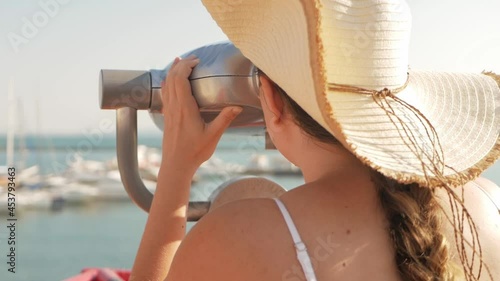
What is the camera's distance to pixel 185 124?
51.7 inches

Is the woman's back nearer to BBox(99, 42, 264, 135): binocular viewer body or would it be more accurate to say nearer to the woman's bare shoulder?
the woman's bare shoulder

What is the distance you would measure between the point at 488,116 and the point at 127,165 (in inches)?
26.3

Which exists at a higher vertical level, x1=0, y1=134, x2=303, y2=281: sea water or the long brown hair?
the long brown hair

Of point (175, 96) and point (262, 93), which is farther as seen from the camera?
point (175, 96)

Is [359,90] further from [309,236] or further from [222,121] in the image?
[222,121]

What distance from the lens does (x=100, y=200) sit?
19.5 meters

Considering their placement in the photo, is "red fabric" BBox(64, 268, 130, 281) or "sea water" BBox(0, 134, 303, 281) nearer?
"red fabric" BBox(64, 268, 130, 281)

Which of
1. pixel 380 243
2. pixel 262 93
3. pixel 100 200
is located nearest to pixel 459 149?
pixel 380 243

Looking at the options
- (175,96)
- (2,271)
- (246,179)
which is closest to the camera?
(175,96)

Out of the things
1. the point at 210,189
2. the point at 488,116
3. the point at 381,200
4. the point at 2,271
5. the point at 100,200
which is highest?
the point at 488,116

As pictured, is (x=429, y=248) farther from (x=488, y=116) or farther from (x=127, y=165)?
(x=127, y=165)

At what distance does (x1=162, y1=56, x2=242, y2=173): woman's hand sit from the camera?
1.28 meters

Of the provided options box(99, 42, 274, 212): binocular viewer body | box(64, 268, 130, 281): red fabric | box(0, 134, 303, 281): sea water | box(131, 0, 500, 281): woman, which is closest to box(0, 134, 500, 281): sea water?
box(0, 134, 303, 281): sea water

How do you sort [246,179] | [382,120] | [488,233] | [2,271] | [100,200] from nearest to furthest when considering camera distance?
[382,120], [488,233], [246,179], [2,271], [100,200]
